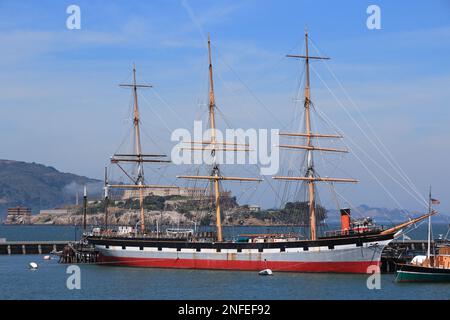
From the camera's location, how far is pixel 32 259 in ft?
306

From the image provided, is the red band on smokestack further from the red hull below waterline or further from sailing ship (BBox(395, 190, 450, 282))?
sailing ship (BBox(395, 190, 450, 282))

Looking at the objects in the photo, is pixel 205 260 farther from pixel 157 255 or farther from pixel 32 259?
pixel 32 259

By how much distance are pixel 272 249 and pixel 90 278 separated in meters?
15.5

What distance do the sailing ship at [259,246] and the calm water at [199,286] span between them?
194cm

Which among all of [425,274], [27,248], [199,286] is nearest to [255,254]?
[199,286]

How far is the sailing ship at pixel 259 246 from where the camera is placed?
65562mm

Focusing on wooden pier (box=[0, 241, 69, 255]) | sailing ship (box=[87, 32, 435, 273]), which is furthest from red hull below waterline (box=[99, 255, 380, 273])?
wooden pier (box=[0, 241, 69, 255])

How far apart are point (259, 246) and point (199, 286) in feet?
40.8

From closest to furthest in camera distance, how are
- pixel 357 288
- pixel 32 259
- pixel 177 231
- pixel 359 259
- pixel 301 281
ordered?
pixel 357 288 → pixel 301 281 → pixel 359 259 → pixel 177 231 → pixel 32 259

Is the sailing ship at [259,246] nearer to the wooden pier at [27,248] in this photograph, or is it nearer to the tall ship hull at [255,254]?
the tall ship hull at [255,254]

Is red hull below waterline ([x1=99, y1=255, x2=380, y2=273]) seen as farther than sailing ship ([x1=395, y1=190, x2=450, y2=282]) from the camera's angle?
Yes

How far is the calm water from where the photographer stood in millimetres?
53531

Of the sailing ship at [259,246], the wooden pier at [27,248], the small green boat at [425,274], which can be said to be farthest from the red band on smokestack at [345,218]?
the wooden pier at [27,248]
